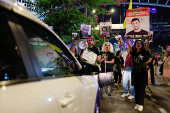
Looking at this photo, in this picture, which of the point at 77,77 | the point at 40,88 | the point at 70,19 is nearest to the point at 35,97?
the point at 40,88

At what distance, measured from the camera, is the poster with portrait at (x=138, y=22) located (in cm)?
668

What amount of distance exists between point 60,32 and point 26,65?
622 cm

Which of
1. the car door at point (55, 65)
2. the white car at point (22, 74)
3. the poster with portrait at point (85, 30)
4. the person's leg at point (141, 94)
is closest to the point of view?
the white car at point (22, 74)

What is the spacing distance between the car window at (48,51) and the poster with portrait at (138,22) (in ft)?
17.9

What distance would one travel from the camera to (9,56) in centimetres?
92

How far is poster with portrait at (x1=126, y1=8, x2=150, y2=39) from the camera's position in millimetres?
6682

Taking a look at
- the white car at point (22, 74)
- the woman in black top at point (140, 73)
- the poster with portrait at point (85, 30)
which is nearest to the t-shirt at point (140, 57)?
the woman in black top at point (140, 73)

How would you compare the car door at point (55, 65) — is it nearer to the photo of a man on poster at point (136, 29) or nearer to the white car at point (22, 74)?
the white car at point (22, 74)

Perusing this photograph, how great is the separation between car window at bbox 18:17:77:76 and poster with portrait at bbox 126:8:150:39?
5.46 m

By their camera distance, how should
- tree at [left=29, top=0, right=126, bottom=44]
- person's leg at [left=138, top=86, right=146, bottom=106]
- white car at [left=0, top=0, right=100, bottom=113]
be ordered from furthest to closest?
1. tree at [left=29, top=0, right=126, bottom=44]
2. person's leg at [left=138, top=86, right=146, bottom=106]
3. white car at [left=0, top=0, right=100, bottom=113]

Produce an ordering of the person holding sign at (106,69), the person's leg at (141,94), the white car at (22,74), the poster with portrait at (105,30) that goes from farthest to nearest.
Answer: the poster with portrait at (105,30)
the person holding sign at (106,69)
the person's leg at (141,94)
the white car at (22,74)

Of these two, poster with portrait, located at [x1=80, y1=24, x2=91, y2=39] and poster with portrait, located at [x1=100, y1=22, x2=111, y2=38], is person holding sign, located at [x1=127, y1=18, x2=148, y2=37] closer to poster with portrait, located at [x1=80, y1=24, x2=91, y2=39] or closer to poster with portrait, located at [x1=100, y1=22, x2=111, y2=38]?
poster with portrait, located at [x1=100, y1=22, x2=111, y2=38]

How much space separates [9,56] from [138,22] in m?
6.67

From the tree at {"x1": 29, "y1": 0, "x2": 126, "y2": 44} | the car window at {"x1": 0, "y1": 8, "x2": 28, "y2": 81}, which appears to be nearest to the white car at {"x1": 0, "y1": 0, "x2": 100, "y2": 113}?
the car window at {"x1": 0, "y1": 8, "x2": 28, "y2": 81}
